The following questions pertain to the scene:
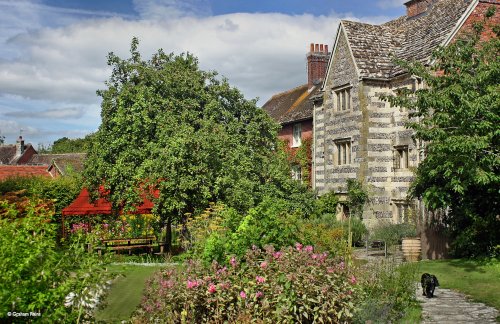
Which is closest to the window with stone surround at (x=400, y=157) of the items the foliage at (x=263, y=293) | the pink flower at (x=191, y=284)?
the foliage at (x=263, y=293)

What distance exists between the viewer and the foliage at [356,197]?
2652cm

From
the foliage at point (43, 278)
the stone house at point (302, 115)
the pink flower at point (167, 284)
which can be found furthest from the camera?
the stone house at point (302, 115)

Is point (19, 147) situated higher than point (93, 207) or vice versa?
point (19, 147)

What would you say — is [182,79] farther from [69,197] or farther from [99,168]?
[69,197]

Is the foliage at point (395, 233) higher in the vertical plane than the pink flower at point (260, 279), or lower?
lower

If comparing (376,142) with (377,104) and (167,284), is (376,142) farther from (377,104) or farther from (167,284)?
(167,284)

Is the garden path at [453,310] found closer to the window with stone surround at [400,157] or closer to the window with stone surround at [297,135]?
the window with stone surround at [400,157]

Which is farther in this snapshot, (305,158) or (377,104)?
(305,158)

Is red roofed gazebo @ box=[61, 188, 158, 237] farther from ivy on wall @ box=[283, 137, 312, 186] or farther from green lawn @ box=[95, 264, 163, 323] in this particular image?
ivy on wall @ box=[283, 137, 312, 186]

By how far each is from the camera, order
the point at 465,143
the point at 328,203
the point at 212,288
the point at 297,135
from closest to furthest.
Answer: the point at 212,288
the point at 465,143
the point at 328,203
the point at 297,135

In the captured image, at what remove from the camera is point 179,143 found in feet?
63.0

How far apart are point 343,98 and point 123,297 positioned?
19.2 meters

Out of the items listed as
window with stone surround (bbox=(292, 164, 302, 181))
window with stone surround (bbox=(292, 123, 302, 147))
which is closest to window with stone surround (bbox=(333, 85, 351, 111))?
window with stone surround (bbox=(292, 164, 302, 181))

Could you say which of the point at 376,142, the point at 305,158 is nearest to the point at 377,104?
the point at 376,142
